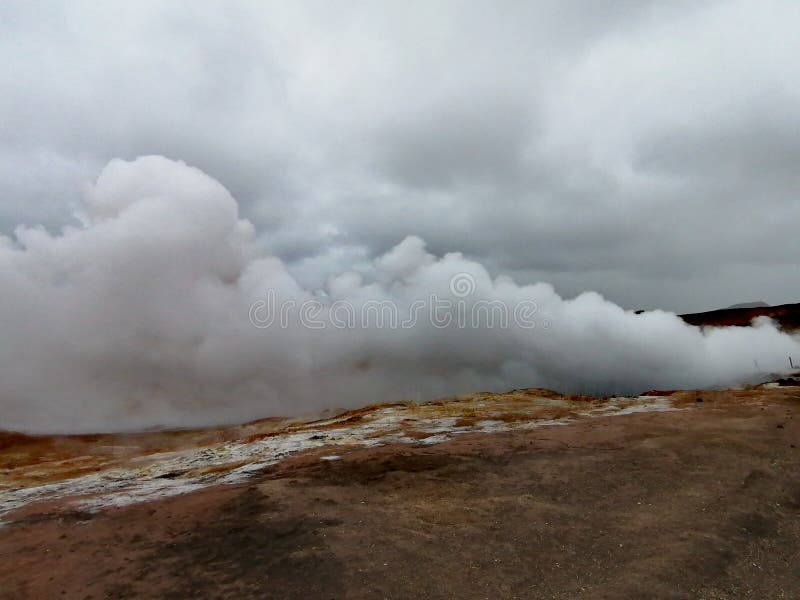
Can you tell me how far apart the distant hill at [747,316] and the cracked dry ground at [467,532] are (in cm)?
11756

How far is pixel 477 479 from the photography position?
1820 centimetres

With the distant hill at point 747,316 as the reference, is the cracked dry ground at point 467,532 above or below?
below

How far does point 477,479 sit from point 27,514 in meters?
17.3

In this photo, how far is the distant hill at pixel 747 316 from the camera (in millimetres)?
114419

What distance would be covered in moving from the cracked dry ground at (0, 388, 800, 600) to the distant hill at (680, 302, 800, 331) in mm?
117560

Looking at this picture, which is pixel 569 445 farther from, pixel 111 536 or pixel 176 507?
pixel 111 536

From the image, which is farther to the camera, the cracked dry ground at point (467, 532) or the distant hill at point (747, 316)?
the distant hill at point (747, 316)

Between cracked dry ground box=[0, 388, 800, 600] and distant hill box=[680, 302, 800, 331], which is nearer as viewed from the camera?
cracked dry ground box=[0, 388, 800, 600]

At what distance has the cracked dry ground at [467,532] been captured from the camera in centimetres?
1100

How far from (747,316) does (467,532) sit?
14705 cm

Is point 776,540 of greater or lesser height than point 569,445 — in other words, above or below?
below

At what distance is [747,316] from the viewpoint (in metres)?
130

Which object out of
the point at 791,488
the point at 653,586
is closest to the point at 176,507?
the point at 653,586

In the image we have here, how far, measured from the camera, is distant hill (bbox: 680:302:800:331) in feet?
375
